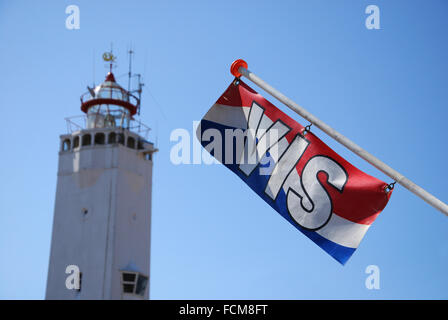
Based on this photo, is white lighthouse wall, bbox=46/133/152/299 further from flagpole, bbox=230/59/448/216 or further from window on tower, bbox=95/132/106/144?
flagpole, bbox=230/59/448/216

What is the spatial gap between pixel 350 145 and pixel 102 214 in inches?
1265

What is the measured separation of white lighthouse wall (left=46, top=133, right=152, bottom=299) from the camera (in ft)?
123

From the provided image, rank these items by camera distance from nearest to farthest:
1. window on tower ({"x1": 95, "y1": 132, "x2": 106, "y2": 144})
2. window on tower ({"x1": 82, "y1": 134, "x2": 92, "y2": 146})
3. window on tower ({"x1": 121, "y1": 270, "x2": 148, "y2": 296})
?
window on tower ({"x1": 121, "y1": 270, "x2": 148, "y2": 296}) → window on tower ({"x1": 95, "y1": 132, "x2": 106, "y2": 144}) → window on tower ({"x1": 82, "y1": 134, "x2": 92, "y2": 146})

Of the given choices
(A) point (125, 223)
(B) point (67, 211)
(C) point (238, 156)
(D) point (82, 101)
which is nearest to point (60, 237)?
(B) point (67, 211)

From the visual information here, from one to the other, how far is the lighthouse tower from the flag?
2933 centimetres

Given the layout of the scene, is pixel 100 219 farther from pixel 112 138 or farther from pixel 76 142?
pixel 76 142

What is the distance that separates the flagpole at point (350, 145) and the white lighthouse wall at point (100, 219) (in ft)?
99.6

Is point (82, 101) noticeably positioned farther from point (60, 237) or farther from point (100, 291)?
point (100, 291)

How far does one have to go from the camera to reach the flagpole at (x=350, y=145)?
7227mm

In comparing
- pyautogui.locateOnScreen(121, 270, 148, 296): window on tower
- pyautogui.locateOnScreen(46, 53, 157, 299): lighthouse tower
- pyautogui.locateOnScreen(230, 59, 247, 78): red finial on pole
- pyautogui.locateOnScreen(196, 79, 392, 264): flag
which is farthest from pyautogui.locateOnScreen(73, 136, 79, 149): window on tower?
pyautogui.locateOnScreen(230, 59, 247, 78): red finial on pole

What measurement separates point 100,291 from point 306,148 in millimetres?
30274

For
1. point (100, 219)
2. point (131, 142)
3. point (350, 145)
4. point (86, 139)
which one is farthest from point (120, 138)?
point (350, 145)
